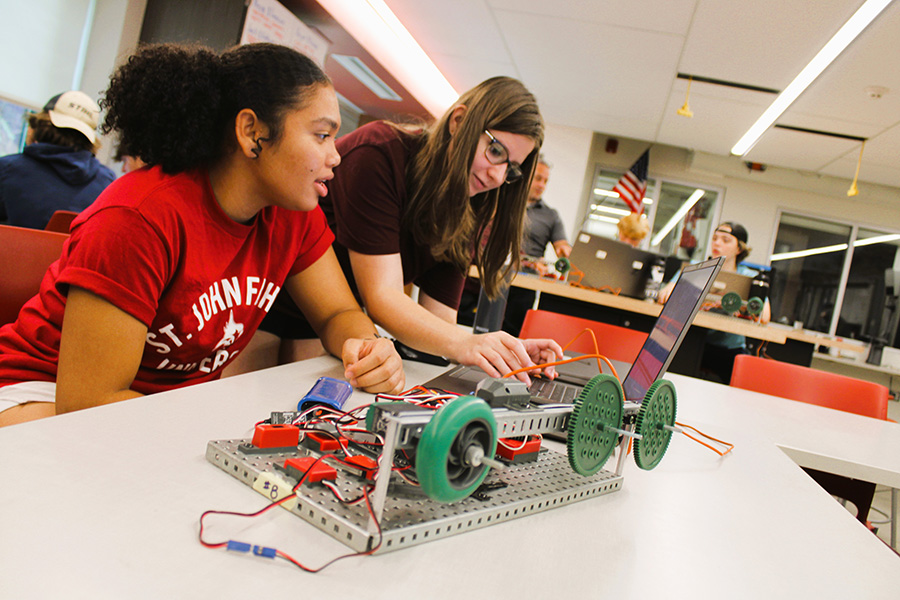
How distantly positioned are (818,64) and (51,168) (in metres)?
4.54

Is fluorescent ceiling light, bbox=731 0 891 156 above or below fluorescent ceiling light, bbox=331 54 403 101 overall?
above

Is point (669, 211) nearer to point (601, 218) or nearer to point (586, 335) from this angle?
point (601, 218)

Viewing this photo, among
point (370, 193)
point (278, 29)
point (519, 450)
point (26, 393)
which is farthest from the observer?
point (278, 29)

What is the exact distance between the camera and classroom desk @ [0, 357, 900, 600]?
37 centimetres

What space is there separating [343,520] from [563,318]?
5.81 ft

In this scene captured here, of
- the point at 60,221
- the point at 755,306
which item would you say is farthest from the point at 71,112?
the point at 755,306

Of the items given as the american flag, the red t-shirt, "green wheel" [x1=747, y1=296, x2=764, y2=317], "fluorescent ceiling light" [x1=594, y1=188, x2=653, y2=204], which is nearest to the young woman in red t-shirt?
the red t-shirt

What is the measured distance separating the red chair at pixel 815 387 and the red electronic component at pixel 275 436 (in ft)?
6.07

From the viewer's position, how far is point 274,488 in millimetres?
479

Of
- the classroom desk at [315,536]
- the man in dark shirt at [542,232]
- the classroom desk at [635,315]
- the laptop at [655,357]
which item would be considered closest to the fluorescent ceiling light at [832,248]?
the man in dark shirt at [542,232]

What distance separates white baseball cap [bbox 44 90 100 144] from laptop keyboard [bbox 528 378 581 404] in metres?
2.30

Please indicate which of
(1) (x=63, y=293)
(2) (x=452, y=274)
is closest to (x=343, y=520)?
(1) (x=63, y=293)

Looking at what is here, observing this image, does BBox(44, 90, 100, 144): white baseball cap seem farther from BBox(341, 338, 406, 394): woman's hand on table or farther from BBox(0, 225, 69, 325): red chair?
BBox(341, 338, 406, 394): woman's hand on table

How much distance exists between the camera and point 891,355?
5742 mm
